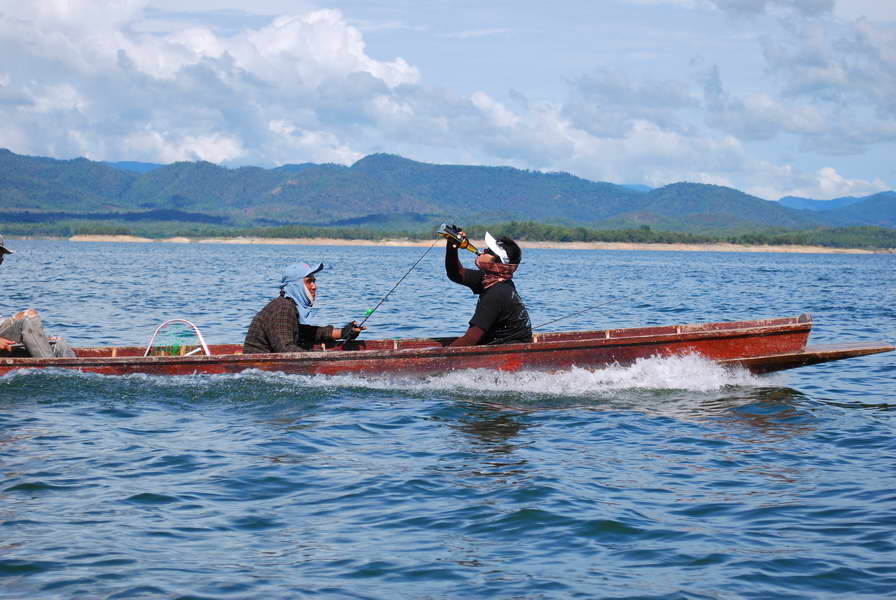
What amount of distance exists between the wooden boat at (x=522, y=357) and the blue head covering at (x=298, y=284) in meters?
0.72

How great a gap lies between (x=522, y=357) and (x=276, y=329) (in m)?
3.52

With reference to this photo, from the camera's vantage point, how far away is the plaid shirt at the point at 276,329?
13.6 metres

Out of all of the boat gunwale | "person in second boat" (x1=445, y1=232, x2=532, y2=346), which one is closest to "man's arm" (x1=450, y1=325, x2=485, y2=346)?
"person in second boat" (x1=445, y1=232, x2=532, y2=346)

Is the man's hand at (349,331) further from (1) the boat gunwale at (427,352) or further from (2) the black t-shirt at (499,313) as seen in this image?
(2) the black t-shirt at (499,313)

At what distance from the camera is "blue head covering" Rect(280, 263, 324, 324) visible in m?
13.3

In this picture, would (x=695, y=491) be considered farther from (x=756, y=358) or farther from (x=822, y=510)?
(x=756, y=358)

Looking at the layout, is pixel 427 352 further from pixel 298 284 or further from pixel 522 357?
pixel 298 284

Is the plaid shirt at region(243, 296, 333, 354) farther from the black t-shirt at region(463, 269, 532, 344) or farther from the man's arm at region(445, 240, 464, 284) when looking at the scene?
the black t-shirt at region(463, 269, 532, 344)

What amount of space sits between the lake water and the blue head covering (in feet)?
3.76

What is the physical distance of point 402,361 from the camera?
13766 mm

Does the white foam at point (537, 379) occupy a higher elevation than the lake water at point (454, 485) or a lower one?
higher

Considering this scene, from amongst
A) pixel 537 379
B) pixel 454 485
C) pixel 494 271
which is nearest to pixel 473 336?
pixel 494 271

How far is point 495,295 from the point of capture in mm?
13188

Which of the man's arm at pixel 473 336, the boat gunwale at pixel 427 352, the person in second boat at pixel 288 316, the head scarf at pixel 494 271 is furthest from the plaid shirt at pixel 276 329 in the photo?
the head scarf at pixel 494 271
